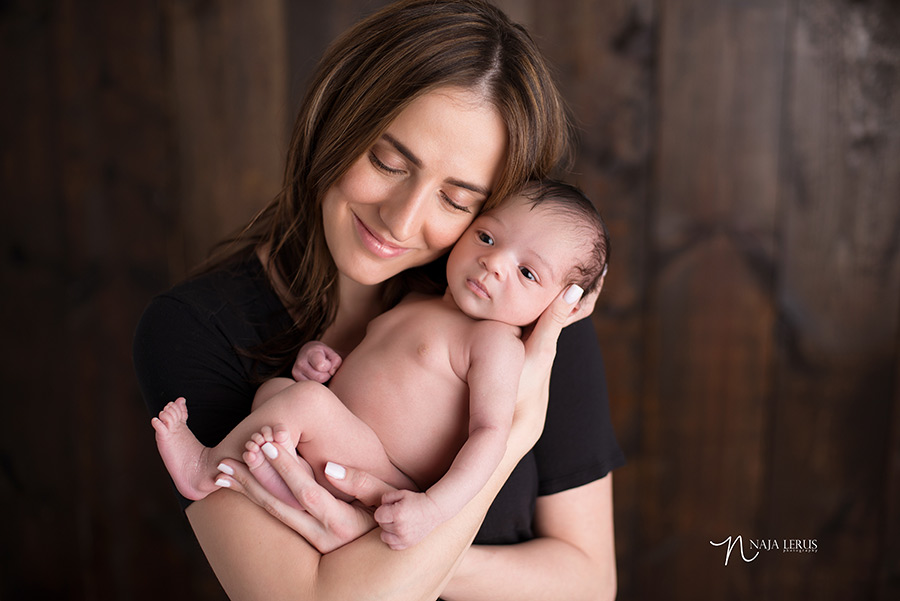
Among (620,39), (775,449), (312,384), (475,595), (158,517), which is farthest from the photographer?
(158,517)

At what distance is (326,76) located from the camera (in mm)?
1292

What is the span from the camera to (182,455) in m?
1.10

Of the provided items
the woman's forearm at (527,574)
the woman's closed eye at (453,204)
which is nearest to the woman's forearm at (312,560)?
the woman's forearm at (527,574)

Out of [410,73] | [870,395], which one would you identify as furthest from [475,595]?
[870,395]

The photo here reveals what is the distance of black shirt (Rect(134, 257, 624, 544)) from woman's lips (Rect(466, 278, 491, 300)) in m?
0.21

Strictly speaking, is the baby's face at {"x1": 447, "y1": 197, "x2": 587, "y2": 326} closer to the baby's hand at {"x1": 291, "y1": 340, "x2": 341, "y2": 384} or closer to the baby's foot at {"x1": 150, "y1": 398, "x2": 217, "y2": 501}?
the baby's hand at {"x1": 291, "y1": 340, "x2": 341, "y2": 384}

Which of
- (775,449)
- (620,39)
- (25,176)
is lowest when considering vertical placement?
(775,449)

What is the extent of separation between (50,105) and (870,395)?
8.68ft

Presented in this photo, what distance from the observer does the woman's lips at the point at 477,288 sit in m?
1.26

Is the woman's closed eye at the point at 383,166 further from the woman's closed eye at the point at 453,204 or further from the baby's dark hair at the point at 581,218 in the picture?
the baby's dark hair at the point at 581,218

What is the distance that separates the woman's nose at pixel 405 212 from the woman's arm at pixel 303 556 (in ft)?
1.34

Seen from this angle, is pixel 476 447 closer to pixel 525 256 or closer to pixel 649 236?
pixel 525 256

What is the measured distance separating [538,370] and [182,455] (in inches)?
22.5

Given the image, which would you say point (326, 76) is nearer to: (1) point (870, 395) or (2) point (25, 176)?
(2) point (25, 176)
